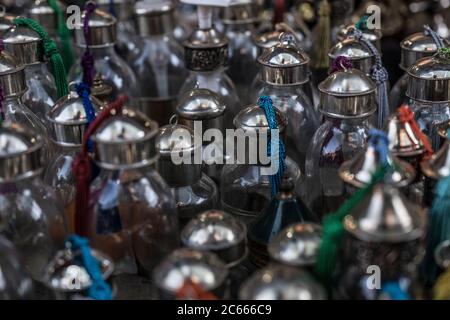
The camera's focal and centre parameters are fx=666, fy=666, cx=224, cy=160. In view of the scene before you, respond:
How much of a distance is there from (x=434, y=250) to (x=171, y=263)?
1.26 feet

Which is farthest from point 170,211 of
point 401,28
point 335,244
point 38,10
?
point 401,28

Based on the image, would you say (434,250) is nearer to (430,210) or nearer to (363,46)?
(430,210)

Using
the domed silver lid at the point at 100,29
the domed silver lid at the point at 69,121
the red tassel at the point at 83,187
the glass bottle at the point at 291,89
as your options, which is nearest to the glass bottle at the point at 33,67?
the domed silver lid at the point at 100,29

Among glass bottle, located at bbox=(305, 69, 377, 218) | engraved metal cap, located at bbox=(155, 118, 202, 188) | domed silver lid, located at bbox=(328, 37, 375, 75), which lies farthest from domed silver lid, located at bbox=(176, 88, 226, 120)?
domed silver lid, located at bbox=(328, 37, 375, 75)

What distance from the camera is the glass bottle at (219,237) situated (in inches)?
35.9

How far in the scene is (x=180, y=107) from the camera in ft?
3.99

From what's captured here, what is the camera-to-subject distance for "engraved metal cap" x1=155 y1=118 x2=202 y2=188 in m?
1.09

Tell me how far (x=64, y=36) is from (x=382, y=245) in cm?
113

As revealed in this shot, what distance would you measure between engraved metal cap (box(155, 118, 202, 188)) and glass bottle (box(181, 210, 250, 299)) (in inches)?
6.9

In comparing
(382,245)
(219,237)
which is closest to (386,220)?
(382,245)

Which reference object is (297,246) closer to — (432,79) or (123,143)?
(123,143)

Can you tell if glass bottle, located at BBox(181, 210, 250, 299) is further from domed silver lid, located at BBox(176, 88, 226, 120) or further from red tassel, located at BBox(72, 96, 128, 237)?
domed silver lid, located at BBox(176, 88, 226, 120)

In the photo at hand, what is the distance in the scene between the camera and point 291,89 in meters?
1.35

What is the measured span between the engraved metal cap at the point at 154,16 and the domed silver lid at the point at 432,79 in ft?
2.70
